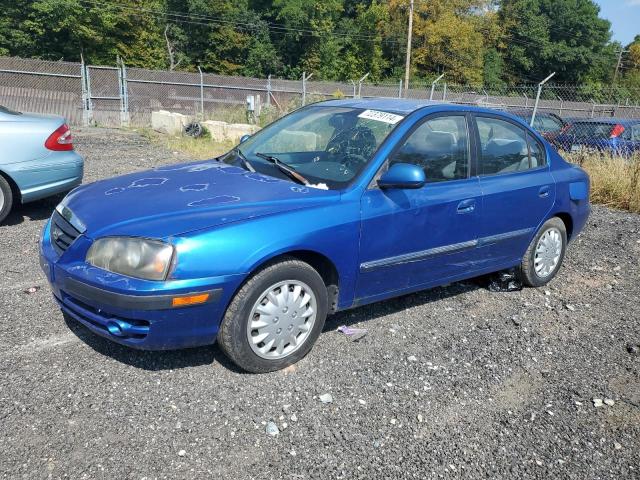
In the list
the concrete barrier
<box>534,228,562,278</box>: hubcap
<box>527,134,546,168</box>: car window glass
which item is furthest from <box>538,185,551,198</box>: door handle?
the concrete barrier

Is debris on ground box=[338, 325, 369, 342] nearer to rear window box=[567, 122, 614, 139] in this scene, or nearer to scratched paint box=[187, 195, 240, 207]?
scratched paint box=[187, 195, 240, 207]

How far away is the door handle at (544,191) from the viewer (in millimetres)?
4666

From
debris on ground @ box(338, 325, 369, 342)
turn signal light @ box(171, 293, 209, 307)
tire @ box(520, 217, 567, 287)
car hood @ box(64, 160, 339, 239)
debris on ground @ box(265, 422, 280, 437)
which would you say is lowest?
debris on ground @ box(265, 422, 280, 437)

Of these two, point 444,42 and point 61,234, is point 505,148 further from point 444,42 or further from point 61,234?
point 444,42

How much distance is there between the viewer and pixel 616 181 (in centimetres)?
869

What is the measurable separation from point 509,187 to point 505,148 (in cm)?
37

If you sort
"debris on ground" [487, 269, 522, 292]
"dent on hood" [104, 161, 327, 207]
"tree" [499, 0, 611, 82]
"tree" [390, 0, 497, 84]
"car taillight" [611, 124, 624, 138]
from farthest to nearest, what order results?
"tree" [499, 0, 611, 82] < "tree" [390, 0, 497, 84] < "car taillight" [611, 124, 624, 138] < "debris on ground" [487, 269, 522, 292] < "dent on hood" [104, 161, 327, 207]

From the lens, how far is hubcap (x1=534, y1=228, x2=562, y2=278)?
4961 millimetres

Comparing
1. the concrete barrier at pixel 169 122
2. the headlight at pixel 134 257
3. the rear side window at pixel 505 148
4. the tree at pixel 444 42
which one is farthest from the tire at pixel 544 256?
the tree at pixel 444 42

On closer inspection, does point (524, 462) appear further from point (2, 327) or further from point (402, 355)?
point (2, 327)

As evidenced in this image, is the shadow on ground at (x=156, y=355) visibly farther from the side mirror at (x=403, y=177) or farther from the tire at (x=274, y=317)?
the side mirror at (x=403, y=177)

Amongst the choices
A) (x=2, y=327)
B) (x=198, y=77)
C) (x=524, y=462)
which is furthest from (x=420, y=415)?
(x=198, y=77)

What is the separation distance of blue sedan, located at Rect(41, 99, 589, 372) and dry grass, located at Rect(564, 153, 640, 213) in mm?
4382

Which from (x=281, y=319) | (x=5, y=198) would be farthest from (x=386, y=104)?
(x=5, y=198)
